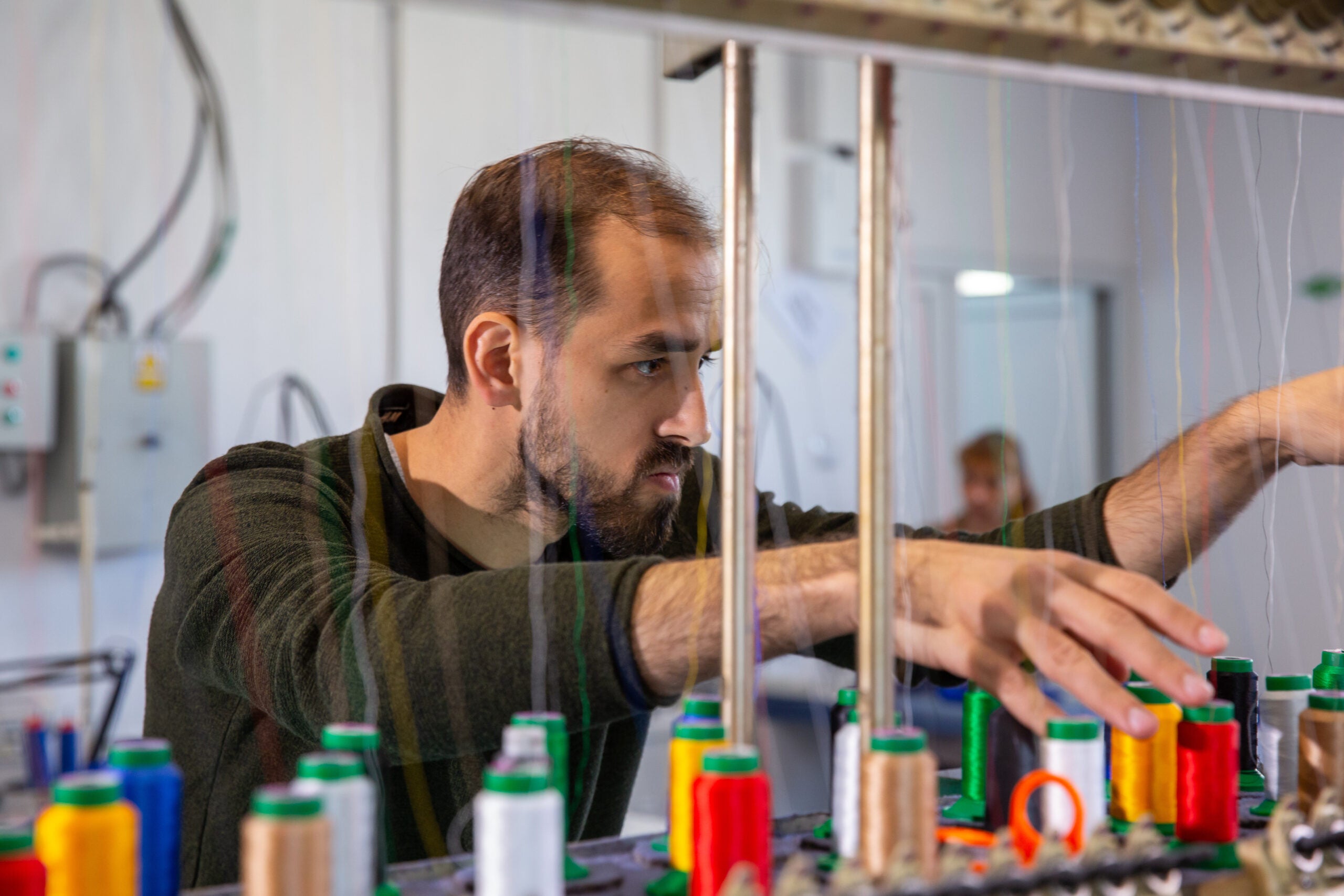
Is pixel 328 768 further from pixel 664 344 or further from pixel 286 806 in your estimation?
pixel 664 344

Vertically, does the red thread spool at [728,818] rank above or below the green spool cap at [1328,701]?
below

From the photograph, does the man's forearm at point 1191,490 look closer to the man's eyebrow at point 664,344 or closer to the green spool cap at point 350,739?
the man's eyebrow at point 664,344

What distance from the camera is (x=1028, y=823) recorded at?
769mm

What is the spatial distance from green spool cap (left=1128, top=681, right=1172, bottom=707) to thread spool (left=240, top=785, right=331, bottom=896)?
0.55 m

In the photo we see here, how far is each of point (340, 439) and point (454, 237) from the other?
317 mm

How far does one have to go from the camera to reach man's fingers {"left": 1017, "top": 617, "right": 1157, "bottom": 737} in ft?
2.37

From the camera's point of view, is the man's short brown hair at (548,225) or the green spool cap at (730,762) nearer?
the green spool cap at (730,762)

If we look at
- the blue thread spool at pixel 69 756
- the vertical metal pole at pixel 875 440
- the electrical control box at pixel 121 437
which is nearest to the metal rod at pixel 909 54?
the vertical metal pole at pixel 875 440

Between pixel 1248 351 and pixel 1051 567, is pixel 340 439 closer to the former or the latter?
pixel 1051 567

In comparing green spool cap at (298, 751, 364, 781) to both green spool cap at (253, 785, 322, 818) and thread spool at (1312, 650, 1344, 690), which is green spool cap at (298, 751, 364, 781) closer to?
green spool cap at (253, 785, 322, 818)

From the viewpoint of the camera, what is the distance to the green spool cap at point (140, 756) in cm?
66

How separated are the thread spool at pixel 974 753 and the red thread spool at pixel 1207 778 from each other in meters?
0.13

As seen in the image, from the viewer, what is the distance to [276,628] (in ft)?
3.05

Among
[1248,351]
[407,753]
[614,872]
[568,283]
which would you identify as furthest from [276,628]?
[1248,351]
